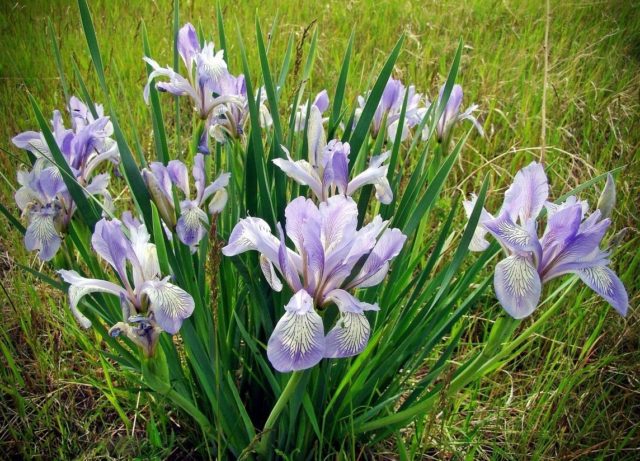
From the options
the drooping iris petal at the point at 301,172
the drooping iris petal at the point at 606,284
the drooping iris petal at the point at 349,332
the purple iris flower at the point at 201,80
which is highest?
the purple iris flower at the point at 201,80

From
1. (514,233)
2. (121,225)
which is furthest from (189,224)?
(514,233)

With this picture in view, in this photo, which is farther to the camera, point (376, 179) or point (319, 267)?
point (376, 179)

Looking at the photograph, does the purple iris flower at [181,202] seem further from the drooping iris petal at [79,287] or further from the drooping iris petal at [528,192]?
the drooping iris petal at [528,192]

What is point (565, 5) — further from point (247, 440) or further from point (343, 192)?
point (247, 440)

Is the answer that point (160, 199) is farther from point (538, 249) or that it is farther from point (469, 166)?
point (469, 166)

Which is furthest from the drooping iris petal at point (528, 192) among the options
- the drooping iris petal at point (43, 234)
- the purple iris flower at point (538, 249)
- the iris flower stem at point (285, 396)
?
the drooping iris petal at point (43, 234)

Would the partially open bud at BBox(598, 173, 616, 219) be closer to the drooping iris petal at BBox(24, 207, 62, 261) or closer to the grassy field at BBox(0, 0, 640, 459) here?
the grassy field at BBox(0, 0, 640, 459)

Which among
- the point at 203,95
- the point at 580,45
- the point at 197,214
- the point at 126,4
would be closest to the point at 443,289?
the point at 197,214
